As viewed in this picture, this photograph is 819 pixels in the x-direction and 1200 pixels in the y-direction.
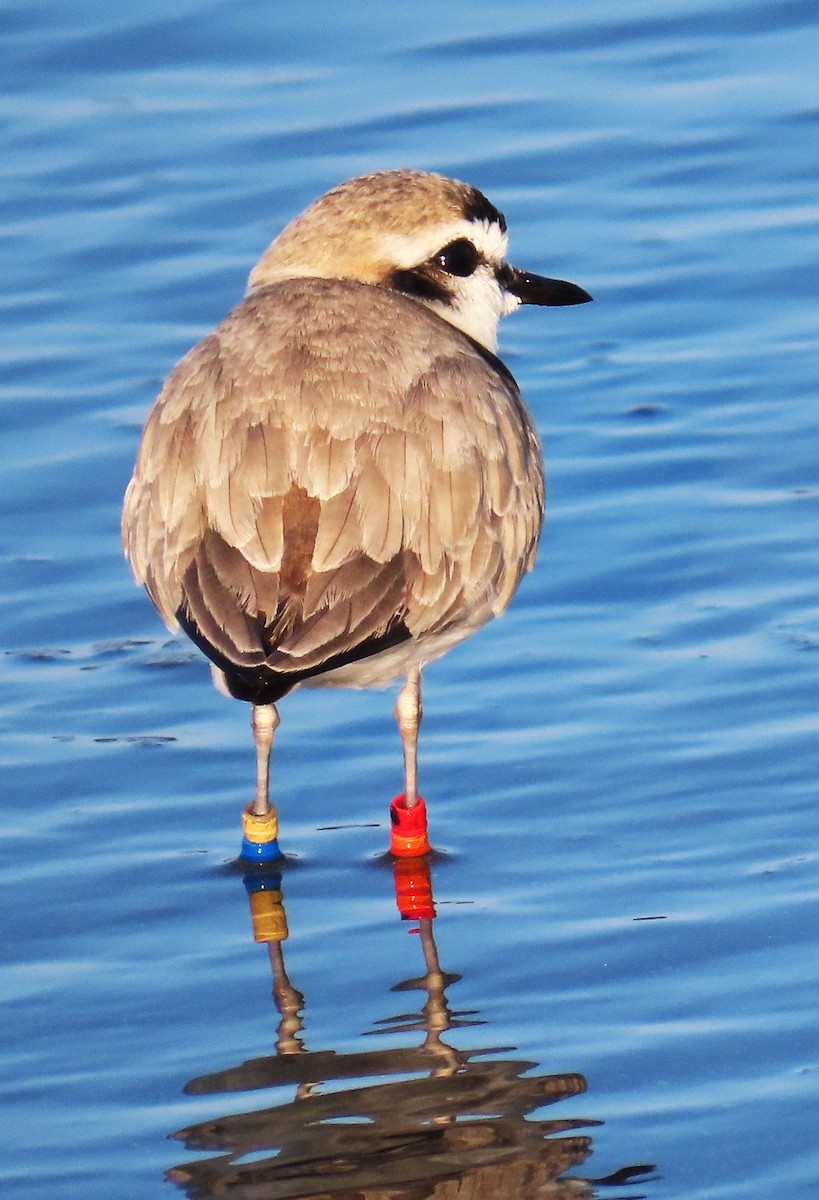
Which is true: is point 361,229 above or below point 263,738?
above

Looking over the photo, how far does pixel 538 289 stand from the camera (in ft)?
29.9

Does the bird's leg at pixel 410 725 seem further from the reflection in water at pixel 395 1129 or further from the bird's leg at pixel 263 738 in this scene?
the reflection in water at pixel 395 1129

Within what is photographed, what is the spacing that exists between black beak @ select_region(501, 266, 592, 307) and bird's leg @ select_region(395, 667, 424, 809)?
1754 millimetres

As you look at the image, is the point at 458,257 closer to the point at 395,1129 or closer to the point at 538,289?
the point at 538,289

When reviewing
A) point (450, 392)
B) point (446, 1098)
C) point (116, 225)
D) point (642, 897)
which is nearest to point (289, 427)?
point (450, 392)

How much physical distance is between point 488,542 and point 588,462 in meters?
2.45

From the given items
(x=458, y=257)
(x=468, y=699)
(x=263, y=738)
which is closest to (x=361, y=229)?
(x=458, y=257)

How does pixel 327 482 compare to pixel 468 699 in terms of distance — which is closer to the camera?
pixel 327 482

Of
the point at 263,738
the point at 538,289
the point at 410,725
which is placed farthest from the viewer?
the point at 538,289

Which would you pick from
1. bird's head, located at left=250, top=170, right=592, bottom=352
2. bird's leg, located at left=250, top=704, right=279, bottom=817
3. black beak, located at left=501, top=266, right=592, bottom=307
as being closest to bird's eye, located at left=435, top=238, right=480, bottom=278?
bird's head, located at left=250, top=170, right=592, bottom=352

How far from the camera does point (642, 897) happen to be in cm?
707

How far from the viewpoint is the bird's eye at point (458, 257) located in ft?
27.5

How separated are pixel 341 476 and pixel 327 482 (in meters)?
0.05

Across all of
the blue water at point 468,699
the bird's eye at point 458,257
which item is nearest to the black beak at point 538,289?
the bird's eye at point 458,257
